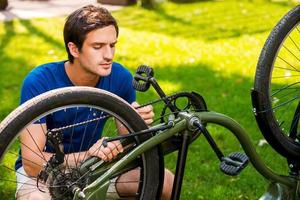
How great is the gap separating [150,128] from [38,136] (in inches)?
18.3

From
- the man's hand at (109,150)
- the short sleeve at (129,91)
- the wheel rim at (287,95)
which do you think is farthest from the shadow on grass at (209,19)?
Answer: the man's hand at (109,150)

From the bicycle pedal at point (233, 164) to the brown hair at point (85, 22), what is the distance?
712 millimetres

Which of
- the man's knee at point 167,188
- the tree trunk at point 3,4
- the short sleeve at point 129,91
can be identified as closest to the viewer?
the man's knee at point 167,188

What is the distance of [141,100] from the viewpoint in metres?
4.68

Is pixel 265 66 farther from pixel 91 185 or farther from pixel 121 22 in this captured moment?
pixel 121 22

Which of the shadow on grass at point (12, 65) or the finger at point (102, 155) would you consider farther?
the shadow on grass at point (12, 65)

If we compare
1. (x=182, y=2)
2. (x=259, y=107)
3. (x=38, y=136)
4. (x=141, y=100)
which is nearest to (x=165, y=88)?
(x=141, y=100)

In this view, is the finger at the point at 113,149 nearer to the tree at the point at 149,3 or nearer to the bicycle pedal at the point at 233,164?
the bicycle pedal at the point at 233,164

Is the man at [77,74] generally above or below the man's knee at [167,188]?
above

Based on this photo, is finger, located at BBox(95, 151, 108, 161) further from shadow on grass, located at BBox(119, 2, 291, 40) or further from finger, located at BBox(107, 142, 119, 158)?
shadow on grass, located at BBox(119, 2, 291, 40)

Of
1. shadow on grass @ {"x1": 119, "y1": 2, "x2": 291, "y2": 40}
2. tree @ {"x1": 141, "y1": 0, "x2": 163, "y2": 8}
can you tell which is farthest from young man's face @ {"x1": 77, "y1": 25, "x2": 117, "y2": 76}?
tree @ {"x1": 141, "y1": 0, "x2": 163, "y2": 8}

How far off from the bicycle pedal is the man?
1.10 feet

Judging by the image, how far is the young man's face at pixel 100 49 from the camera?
228 cm

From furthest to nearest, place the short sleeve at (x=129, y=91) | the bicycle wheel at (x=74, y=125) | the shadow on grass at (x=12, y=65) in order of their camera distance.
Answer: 1. the shadow on grass at (x=12, y=65)
2. the short sleeve at (x=129, y=91)
3. the bicycle wheel at (x=74, y=125)
